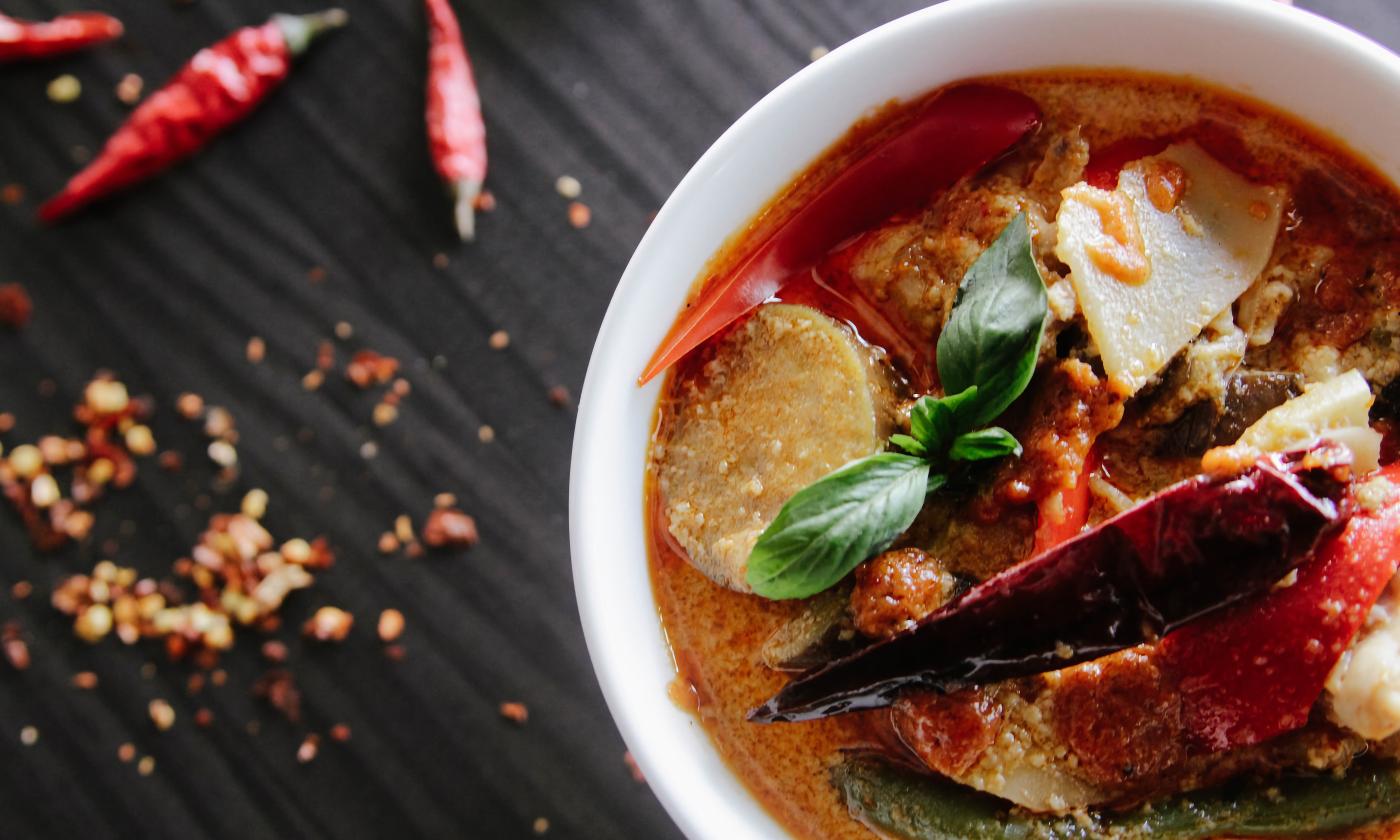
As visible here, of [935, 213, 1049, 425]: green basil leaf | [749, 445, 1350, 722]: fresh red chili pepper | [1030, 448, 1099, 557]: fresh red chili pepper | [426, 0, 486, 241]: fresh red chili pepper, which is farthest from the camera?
[426, 0, 486, 241]: fresh red chili pepper

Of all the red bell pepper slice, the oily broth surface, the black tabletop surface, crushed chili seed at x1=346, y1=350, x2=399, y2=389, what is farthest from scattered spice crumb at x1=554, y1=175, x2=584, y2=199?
the red bell pepper slice

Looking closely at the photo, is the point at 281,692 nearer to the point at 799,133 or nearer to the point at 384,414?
the point at 384,414

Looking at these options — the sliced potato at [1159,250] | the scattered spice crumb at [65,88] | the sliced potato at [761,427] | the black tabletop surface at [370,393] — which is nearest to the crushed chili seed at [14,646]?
the black tabletop surface at [370,393]

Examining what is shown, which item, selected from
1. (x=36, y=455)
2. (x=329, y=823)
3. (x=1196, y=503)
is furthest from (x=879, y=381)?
(x=36, y=455)

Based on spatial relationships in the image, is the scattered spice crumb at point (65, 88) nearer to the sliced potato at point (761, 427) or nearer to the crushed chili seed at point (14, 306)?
the crushed chili seed at point (14, 306)

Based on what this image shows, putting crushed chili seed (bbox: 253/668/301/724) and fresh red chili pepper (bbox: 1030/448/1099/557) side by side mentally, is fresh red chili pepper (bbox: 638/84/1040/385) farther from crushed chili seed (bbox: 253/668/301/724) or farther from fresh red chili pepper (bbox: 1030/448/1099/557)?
crushed chili seed (bbox: 253/668/301/724)

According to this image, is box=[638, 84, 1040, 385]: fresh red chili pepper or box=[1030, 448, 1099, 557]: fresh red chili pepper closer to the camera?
box=[1030, 448, 1099, 557]: fresh red chili pepper

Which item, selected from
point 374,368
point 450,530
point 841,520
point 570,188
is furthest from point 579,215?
point 841,520

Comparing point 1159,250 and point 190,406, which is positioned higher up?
point 1159,250
